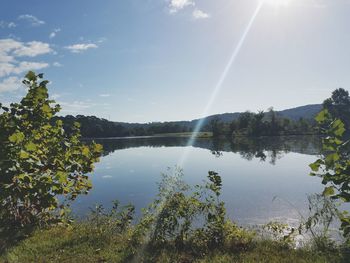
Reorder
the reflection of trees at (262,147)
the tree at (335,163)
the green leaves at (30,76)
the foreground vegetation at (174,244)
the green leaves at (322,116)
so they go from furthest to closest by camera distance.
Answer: the reflection of trees at (262,147) → the green leaves at (30,76) → the foreground vegetation at (174,244) → the green leaves at (322,116) → the tree at (335,163)

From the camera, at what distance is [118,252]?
279 inches

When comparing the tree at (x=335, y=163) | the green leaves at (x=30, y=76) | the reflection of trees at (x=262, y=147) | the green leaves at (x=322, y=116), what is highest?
the green leaves at (x=30, y=76)

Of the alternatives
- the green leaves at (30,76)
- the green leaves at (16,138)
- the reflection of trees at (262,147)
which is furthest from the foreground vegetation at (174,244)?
the reflection of trees at (262,147)

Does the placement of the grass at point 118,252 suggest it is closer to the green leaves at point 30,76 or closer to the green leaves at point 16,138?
the green leaves at point 16,138

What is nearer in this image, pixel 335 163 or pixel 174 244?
pixel 335 163

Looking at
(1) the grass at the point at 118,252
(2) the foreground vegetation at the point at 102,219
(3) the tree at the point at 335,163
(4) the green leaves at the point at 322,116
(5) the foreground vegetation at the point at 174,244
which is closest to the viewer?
(3) the tree at the point at 335,163

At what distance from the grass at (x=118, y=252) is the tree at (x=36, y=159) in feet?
3.03

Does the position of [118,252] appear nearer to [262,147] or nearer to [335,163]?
[335,163]

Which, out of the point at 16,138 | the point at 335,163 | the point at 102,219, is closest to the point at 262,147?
the point at 102,219

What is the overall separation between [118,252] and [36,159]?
2.72 m

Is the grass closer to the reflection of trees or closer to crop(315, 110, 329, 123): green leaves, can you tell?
crop(315, 110, 329, 123): green leaves

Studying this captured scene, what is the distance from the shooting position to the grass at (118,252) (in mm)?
6418

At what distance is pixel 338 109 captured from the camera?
5694 inches

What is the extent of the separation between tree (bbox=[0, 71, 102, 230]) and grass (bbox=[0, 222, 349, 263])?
92 cm
